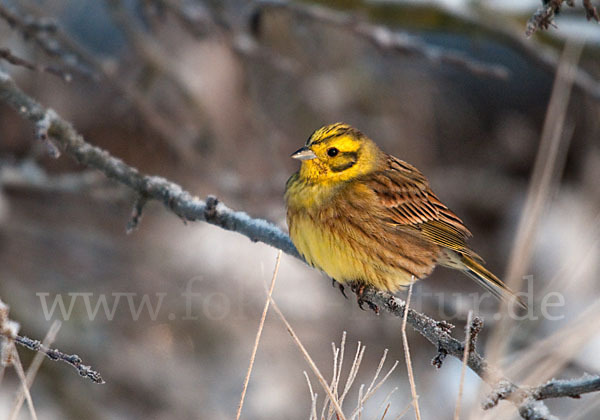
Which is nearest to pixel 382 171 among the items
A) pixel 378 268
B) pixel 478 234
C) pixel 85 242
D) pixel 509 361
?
pixel 378 268

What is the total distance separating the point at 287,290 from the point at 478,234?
2386 millimetres

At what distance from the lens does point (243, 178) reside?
6.58m

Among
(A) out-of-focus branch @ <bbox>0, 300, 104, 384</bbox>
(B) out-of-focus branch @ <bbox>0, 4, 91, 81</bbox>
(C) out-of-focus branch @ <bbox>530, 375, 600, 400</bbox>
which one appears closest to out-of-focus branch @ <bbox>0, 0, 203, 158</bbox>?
(B) out-of-focus branch @ <bbox>0, 4, 91, 81</bbox>

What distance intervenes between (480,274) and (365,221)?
2.16 feet

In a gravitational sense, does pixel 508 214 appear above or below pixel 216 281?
above

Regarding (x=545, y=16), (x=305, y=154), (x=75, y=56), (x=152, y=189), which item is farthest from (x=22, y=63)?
(x=545, y=16)

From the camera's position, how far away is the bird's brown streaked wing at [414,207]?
3.35 m

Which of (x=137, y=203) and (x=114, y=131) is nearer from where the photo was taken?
(x=137, y=203)

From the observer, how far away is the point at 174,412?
5.49 m

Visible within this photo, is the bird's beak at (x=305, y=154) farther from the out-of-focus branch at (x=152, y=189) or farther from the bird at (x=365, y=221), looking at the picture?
the out-of-focus branch at (x=152, y=189)

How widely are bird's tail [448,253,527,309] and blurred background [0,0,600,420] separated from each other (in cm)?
71

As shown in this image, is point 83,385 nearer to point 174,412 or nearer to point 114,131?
point 174,412

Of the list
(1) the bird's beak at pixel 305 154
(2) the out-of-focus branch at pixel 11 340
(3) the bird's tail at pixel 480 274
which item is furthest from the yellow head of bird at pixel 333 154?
(2) the out-of-focus branch at pixel 11 340

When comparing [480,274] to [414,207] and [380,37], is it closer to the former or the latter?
[414,207]
